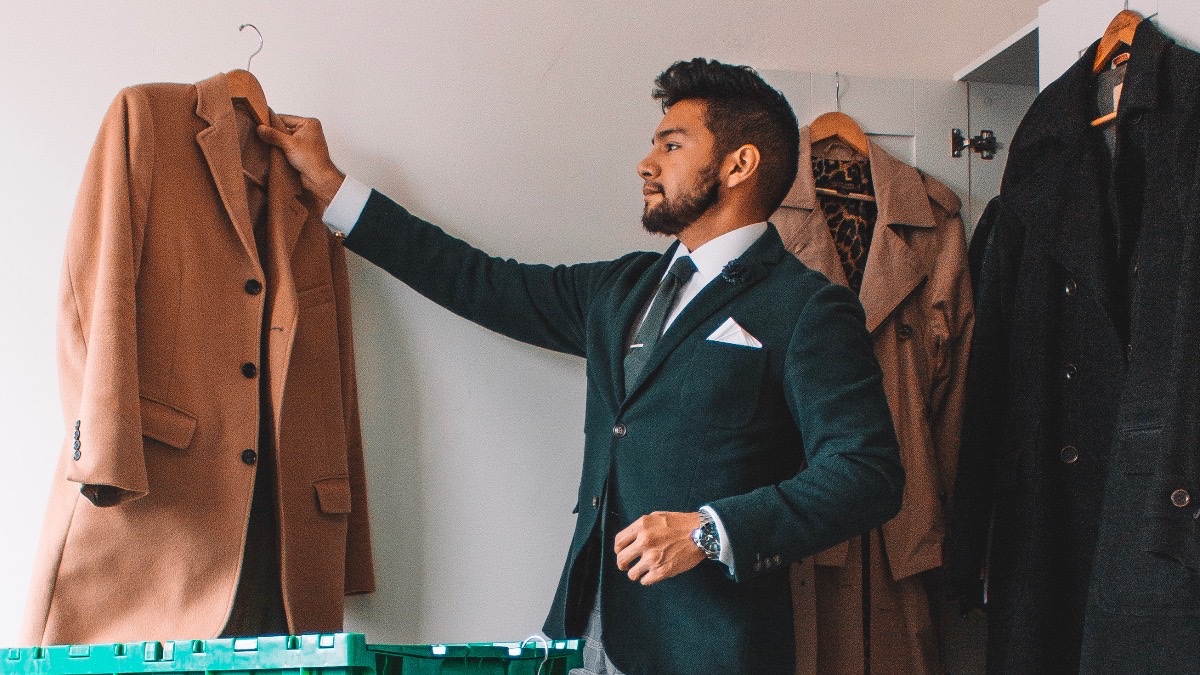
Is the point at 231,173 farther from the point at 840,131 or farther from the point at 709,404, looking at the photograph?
the point at 840,131

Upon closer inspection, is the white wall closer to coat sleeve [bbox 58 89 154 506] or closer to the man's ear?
coat sleeve [bbox 58 89 154 506]

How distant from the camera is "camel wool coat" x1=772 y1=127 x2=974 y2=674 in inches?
96.1

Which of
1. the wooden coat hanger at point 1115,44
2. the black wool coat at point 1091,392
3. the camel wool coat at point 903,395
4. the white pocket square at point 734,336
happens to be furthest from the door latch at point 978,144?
the white pocket square at point 734,336

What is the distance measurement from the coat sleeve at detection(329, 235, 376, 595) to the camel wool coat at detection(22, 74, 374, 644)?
0.25 ft

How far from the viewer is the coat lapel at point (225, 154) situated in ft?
7.04

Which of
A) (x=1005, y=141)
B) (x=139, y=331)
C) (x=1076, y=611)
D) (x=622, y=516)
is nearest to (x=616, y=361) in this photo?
(x=622, y=516)

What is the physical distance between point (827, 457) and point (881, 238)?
0.90 metres

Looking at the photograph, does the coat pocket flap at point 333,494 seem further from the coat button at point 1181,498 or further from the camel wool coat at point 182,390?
the coat button at point 1181,498

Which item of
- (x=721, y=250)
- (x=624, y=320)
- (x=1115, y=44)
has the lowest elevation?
(x=624, y=320)

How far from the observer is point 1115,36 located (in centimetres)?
228

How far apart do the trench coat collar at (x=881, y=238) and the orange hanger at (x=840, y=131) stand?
0.06 m

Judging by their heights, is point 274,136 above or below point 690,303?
above

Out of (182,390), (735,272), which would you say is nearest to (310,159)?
(182,390)

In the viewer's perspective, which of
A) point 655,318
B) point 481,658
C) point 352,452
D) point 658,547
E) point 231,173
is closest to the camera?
point 481,658
